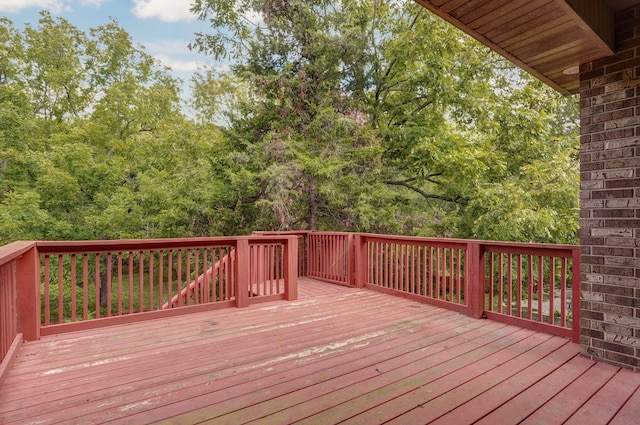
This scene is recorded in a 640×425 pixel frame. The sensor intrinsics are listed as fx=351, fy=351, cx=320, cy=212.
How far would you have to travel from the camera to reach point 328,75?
9289 mm

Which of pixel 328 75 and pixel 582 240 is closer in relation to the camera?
pixel 582 240

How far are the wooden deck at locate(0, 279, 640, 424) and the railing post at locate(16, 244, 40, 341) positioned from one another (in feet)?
0.57

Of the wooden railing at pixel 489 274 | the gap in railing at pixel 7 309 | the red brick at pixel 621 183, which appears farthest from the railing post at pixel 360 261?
the gap in railing at pixel 7 309

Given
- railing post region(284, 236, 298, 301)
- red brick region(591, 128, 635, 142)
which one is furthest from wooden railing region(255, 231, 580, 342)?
railing post region(284, 236, 298, 301)

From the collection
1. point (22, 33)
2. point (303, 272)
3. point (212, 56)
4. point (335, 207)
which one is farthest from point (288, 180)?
point (22, 33)

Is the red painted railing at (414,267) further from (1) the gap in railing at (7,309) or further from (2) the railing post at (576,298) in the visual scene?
(1) the gap in railing at (7,309)

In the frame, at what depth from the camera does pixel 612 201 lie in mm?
2811

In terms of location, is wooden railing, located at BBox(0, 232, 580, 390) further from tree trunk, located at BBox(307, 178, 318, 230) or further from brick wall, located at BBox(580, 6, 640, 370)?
tree trunk, located at BBox(307, 178, 318, 230)

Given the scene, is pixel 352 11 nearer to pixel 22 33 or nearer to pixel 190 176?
pixel 190 176

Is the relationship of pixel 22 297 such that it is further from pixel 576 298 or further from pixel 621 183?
pixel 621 183

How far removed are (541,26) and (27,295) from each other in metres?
4.73

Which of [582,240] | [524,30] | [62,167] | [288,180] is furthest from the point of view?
[62,167]

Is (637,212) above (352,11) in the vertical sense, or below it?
below

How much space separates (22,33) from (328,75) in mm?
12162
